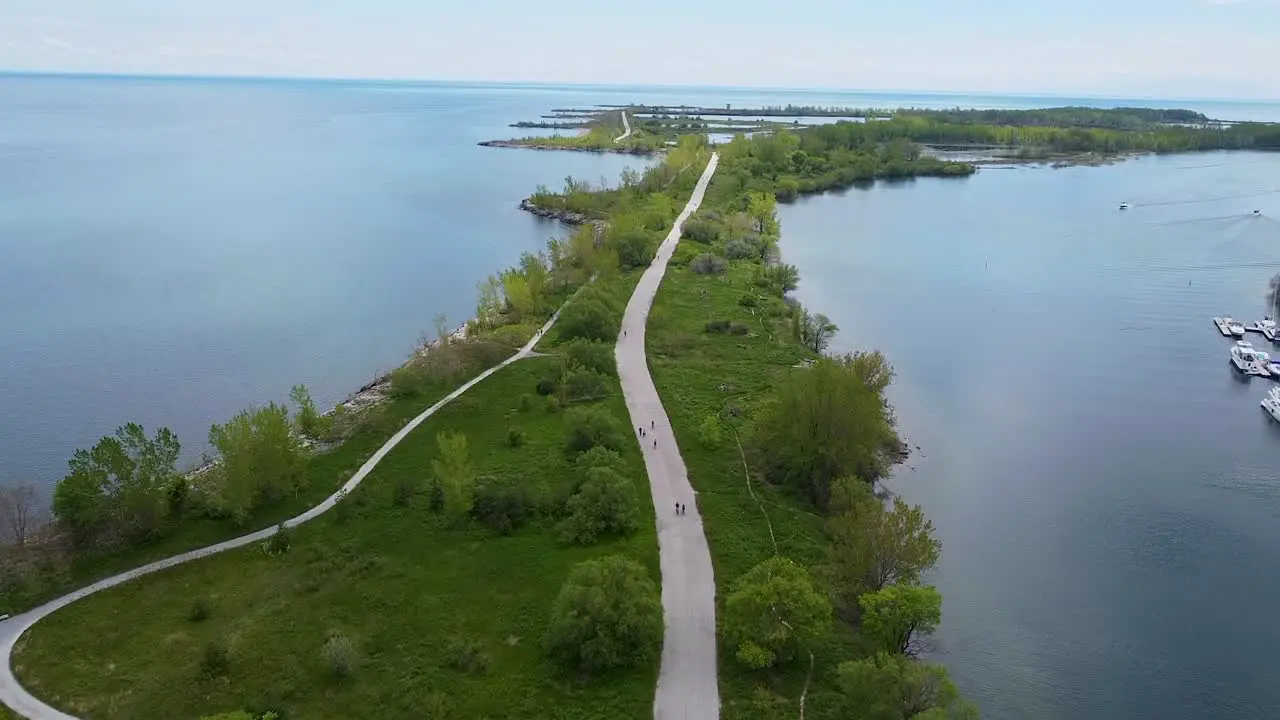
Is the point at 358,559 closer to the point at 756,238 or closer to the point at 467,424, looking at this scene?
the point at 467,424

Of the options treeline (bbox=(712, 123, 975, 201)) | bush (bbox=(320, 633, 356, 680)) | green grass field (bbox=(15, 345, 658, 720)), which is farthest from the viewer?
treeline (bbox=(712, 123, 975, 201))

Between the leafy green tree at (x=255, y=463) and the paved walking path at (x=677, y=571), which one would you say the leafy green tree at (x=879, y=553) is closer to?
the paved walking path at (x=677, y=571)

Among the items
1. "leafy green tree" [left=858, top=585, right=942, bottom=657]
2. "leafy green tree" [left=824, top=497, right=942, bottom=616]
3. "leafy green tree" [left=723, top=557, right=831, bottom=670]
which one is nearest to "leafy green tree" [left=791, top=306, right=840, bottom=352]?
"leafy green tree" [left=824, top=497, right=942, bottom=616]

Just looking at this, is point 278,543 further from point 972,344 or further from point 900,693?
point 972,344

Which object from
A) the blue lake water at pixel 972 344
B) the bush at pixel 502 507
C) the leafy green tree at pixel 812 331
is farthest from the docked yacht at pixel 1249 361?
the bush at pixel 502 507

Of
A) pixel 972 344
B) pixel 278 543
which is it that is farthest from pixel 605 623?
pixel 972 344

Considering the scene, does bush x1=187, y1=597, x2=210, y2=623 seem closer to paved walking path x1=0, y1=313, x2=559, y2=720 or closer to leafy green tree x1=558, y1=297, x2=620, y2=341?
paved walking path x1=0, y1=313, x2=559, y2=720
